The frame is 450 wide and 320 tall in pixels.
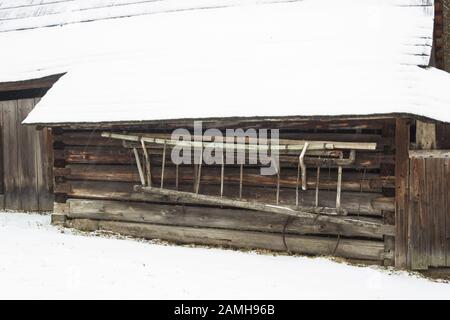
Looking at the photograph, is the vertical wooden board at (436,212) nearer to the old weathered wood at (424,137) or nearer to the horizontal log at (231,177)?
the old weathered wood at (424,137)

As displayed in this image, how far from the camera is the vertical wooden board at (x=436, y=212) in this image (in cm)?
674

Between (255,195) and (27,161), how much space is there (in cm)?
569

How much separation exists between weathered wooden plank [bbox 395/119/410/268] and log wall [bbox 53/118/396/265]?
74 millimetres

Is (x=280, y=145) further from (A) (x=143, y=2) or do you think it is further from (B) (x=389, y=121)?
(A) (x=143, y=2)

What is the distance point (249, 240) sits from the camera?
7418mm

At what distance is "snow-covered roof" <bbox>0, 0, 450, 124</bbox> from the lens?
6.56 m

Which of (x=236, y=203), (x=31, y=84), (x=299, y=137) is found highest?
(x=31, y=84)

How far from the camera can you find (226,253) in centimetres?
717

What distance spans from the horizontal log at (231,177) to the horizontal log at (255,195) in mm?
90

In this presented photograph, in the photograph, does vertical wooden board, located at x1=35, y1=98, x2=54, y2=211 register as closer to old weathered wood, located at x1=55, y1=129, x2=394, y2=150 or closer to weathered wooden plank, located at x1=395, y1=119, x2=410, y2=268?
old weathered wood, located at x1=55, y1=129, x2=394, y2=150

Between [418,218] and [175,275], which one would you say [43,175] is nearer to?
[175,275]

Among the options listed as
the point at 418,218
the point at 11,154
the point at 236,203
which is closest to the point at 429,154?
the point at 418,218
